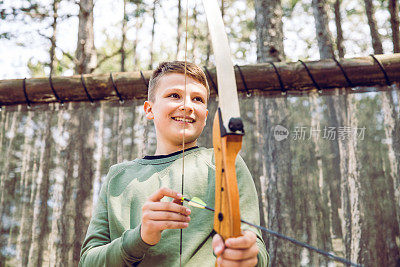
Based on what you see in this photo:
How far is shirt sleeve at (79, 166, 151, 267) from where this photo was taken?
92 cm

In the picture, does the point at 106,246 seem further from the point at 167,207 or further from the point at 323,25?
the point at 323,25

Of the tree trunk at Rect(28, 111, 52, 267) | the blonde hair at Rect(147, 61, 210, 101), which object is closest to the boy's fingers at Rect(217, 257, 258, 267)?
the blonde hair at Rect(147, 61, 210, 101)

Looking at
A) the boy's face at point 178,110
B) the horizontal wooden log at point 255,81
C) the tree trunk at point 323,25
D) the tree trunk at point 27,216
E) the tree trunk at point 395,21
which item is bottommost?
the tree trunk at point 27,216

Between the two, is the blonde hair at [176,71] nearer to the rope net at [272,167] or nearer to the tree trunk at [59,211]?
the rope net at [272,167]

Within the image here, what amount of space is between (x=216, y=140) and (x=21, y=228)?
198cm

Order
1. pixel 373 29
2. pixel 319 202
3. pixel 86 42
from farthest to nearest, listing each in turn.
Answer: pixel 373 29, pixel 86 42, pixel 319 202

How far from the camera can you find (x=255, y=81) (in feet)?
7.07

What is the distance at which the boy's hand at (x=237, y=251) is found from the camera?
669mm

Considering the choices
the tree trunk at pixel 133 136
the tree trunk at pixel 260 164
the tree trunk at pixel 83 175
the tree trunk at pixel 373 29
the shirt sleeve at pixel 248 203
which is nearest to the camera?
the shirt sleeve at pixel 248 203

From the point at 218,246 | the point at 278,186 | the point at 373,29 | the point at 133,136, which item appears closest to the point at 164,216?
the point at 218,246

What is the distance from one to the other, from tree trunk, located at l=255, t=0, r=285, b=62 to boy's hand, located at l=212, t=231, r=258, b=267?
196cm

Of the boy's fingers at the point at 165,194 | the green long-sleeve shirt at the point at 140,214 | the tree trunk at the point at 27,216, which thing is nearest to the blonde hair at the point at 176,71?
the green long-sleeve shirt at the point at 140,214

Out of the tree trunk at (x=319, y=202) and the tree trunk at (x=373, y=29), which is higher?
the tree trunk at (x=373, y=29)

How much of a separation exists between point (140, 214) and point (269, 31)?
192cm
